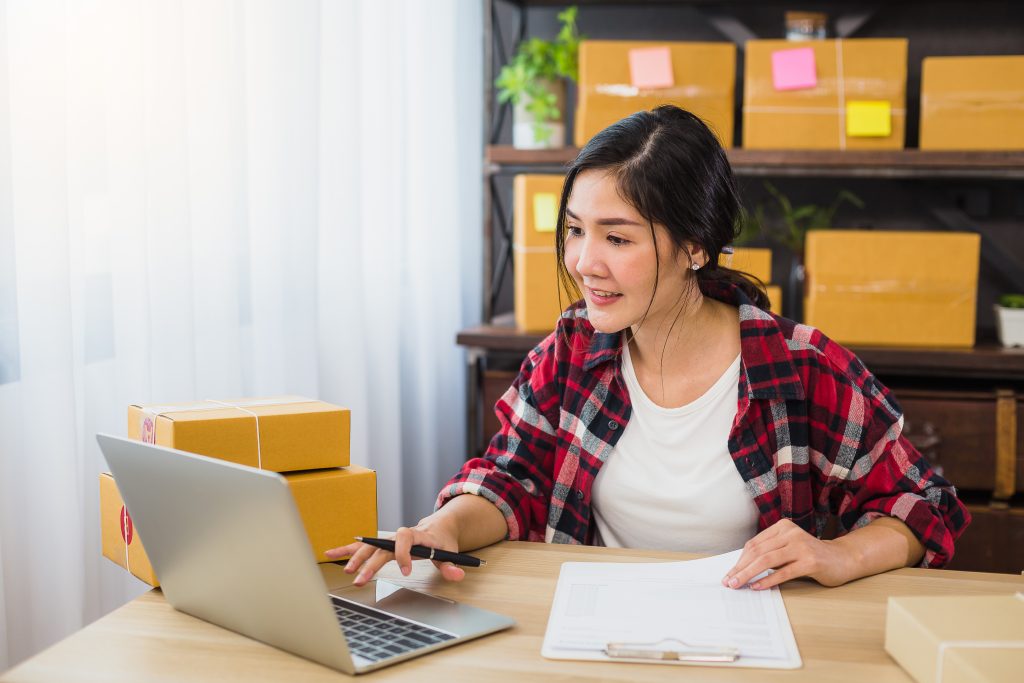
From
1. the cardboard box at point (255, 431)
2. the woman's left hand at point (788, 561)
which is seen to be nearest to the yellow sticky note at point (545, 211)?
the cardboard box at point (255, 431)

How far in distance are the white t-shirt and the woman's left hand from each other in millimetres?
261

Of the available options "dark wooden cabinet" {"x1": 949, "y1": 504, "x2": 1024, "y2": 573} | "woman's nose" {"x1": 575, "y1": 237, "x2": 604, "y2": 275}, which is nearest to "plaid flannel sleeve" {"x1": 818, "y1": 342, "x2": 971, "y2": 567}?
"woman's nose" {"x1": 575, "y1": 237, "x2": 604, "y2": 275}

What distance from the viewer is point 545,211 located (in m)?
2.62

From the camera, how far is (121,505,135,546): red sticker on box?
119cm

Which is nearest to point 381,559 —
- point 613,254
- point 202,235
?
point 613,254

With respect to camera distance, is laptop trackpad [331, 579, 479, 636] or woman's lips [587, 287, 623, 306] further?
woman's lips [587, 287, 623, 306]

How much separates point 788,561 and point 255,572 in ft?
1.92

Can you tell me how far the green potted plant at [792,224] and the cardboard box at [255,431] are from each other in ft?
5.87

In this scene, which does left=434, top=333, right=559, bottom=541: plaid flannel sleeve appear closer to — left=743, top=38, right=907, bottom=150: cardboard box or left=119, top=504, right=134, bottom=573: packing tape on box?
left=119, top=504, right=134, bottom=573: packing tape on box

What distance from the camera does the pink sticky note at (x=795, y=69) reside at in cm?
252

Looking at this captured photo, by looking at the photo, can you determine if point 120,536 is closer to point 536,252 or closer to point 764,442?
point 764,442

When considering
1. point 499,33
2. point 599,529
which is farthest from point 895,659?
point 499,33

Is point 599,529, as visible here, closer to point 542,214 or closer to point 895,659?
point 895,659

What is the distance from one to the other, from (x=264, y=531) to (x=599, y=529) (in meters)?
0.76
